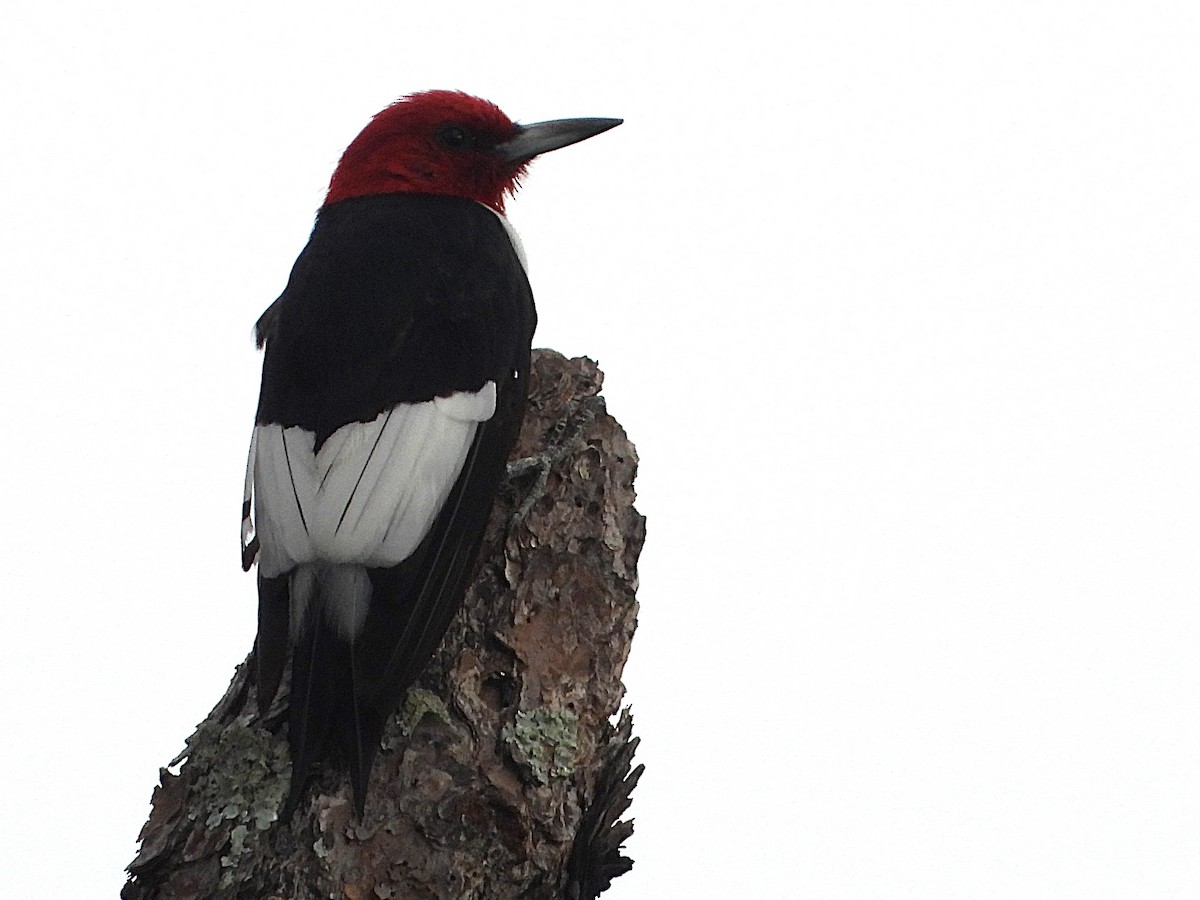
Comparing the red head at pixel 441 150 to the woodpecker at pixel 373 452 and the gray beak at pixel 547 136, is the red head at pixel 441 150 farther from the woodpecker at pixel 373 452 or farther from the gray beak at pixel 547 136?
the woodpecker at pixel 373 452

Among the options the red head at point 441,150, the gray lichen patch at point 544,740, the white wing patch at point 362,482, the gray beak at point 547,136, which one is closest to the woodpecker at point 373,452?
the white wing patch at point 362,482

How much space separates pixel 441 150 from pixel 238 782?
216 cm

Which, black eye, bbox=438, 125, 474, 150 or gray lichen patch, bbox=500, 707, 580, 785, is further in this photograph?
black eye, bbox=438, 125, 474, 150

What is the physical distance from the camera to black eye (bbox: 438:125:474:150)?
168 inches

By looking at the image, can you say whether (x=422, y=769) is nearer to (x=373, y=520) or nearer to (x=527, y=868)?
(x=527, y=868)

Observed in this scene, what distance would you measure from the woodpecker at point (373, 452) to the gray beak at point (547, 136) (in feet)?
1.96

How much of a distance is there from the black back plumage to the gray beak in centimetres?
54

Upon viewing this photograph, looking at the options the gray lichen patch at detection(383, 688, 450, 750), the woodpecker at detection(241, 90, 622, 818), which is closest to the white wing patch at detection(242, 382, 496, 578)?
the woodpecker at detection(241, 90, 622, 818)

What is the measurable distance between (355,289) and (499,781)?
126 cm

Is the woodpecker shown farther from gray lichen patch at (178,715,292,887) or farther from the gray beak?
the gray beak

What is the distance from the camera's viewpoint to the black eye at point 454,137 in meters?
4.28

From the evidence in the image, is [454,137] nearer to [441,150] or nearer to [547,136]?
[441,150]

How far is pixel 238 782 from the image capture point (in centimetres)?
286

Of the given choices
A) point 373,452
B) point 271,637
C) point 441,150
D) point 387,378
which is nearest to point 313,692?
point 271,637
